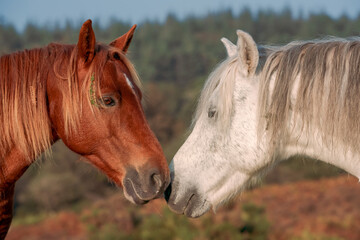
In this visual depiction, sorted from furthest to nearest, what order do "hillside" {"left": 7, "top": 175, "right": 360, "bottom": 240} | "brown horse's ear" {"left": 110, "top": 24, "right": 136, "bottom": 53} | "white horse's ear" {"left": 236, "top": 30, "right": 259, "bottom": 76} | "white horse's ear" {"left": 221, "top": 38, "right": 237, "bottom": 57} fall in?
"hillside" {"left": 7, "top": 175, "right": 360, "bottom": 240}
"white horse's ear" {"left": 221, "top": 38, "right": 237, "bottom": 57}
"brown horse's ear" {"left": 110, "top": 24, "right": 136, "bottom": 53}
"white horse's ear" {"left": 236, "top": 30, "right": 259, "bottom": 76}

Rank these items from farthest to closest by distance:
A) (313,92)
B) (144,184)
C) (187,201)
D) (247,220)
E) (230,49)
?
(247,220)
(230,49)
(187,201)
(144,184)
(313,92)

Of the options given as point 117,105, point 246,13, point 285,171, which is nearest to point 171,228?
point 117,105

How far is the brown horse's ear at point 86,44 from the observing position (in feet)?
9.25

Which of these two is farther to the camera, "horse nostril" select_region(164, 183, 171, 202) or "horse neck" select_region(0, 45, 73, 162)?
"horse nostril" select_region(164, 183, 171, 202)

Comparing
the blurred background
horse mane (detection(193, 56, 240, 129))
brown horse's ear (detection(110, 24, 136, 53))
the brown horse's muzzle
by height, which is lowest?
the blurred background

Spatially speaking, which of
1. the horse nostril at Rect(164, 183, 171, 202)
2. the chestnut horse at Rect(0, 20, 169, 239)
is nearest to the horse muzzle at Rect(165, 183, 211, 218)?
the horse nostril at Rect(164, 183, 171, 202)

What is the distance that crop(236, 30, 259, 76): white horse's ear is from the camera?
2799 millimetres

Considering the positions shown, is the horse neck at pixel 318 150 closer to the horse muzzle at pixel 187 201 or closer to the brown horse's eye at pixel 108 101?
the horse muzzle at pixel 187 201

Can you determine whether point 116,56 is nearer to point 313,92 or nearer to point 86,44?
point 86,44

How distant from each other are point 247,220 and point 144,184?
17.7 ft

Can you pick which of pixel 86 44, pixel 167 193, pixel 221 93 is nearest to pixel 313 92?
pixel 221 93

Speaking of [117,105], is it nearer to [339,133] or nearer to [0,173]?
[0,173]

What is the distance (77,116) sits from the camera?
291 cm

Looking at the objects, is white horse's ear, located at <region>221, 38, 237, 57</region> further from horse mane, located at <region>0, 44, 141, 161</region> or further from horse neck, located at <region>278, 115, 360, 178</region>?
horse mane, located at <region>0, 44, 141, 161</region>
